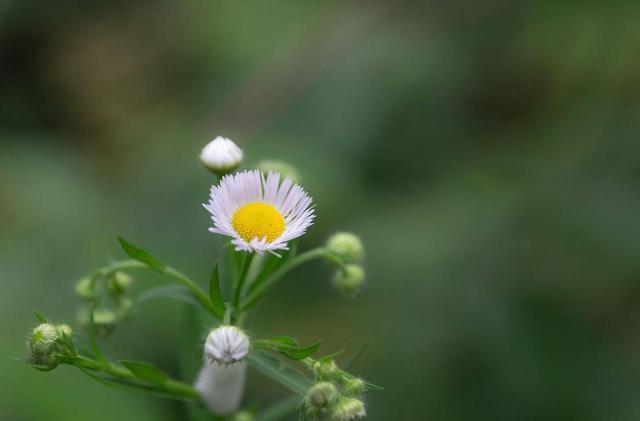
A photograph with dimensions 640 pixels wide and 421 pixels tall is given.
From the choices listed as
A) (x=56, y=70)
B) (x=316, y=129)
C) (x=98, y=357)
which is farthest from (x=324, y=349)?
(x=56, y=70)

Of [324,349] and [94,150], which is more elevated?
[94,150]

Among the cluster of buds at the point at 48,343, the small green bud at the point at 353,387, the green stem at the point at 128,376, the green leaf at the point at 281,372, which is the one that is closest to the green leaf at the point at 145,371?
the green stem at the point at 128,376

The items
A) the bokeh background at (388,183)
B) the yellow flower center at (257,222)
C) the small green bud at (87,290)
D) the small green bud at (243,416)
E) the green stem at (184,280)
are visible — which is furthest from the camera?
the bokeh background at (388,183)

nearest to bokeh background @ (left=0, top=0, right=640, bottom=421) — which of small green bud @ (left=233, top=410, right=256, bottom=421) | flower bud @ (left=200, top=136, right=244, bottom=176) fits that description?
small green bud @ (left=233, top=410, right=256, bottom=421)

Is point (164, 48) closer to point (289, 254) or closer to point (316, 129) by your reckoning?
point (316, 129)

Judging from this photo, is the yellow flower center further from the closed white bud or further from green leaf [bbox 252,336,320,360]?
the closed white bud

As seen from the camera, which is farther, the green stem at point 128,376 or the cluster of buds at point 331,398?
the green stem at point 128,376

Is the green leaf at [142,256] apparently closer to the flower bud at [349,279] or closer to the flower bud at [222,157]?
the flower bud at [222,157]

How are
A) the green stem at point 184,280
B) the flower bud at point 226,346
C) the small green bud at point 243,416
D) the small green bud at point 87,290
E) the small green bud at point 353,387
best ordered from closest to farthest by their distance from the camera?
the flower bud at point 226,346, the small green bud at point 353,387, the green stem at point 184,280, the small green bud at point 87,290, the small green bud at point 243,416
